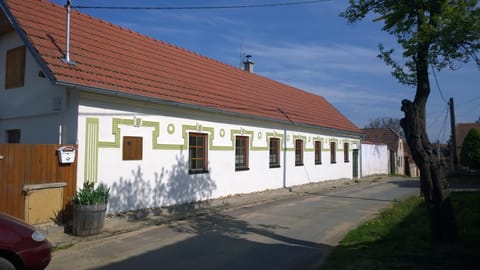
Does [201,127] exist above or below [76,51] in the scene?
below

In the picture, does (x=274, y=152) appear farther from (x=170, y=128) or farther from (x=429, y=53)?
(x=429, y=53)

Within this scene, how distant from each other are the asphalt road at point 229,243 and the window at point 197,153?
1.94 m

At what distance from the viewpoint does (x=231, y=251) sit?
768 centimetres

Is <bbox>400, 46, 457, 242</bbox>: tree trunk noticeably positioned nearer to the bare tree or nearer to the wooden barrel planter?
the bare tree

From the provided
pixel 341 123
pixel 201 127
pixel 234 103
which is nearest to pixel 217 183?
pixel 201 127

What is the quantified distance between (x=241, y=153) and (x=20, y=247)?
11318mm

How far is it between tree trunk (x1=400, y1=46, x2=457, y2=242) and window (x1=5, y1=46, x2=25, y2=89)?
983 centimetres

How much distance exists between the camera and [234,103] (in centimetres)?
1573

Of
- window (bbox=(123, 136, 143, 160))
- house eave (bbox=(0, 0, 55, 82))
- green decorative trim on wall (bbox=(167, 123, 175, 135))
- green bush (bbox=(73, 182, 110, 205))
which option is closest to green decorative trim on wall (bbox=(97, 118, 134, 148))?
window (bbox=(123, 136, 143, 160))

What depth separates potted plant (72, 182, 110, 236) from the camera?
8.59 m

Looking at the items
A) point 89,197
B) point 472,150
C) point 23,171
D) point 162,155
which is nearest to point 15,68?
point 23,171

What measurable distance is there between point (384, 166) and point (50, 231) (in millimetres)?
32728

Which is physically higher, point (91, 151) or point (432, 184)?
point (91, 151)

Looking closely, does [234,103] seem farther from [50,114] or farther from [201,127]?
[50,114]
